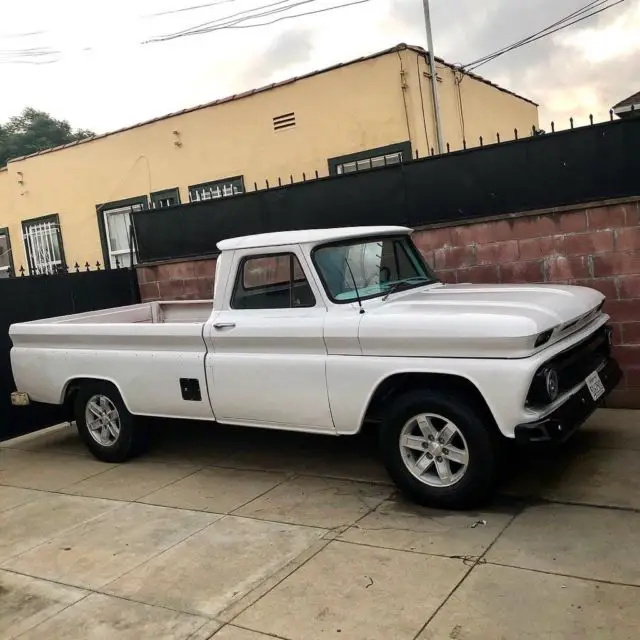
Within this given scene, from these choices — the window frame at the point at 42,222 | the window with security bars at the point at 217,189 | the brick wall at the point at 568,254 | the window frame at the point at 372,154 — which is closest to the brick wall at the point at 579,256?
the brick wall at the point at 568,254

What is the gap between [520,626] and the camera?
3021 millimetres

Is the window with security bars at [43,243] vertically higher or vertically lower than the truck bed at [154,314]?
higher

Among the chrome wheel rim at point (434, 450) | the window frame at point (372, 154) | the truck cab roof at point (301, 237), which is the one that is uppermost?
the window frame at point (372, 154)

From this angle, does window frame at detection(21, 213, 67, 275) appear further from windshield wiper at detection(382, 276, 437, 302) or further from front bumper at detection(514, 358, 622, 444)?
front bumper at detection(514, 358, 622, 444)

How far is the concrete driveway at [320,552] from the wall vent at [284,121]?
23.2 ft

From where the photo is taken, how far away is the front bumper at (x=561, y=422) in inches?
154

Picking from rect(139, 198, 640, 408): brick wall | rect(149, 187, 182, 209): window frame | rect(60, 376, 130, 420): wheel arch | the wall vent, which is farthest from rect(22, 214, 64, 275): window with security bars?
rect(139, 198, 640, 408): brick wall

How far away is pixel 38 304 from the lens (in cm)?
753

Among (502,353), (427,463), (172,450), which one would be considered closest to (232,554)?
(427,463)

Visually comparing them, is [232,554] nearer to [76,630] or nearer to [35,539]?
[76,630]

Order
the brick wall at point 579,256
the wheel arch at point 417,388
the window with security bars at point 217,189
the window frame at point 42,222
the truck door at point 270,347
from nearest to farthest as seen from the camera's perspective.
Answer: the wheel arch at point 417,388 → the truck door at point 270,347 → the brick wall at point 579,256 → the window with security bars at point 217,189 → the window frame at point 42,222

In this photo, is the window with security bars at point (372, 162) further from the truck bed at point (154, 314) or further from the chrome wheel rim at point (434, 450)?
Answer: the chrome wheel rim at point (434, 450)

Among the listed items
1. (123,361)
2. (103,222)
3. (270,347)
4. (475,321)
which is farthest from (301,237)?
(103,222)

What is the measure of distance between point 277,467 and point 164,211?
4424mm
